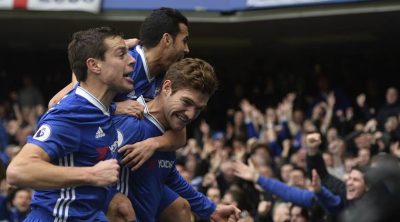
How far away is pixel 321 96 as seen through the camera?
13641 mm

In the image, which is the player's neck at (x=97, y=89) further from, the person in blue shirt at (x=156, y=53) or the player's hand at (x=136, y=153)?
the person in blue shirt at (x=156, y=53)

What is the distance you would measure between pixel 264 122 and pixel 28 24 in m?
5.23

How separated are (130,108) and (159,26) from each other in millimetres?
651

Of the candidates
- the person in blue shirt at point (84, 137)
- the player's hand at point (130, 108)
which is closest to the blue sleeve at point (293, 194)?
the player's hand at point (130, 108)

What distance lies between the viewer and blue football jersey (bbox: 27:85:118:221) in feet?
12.6

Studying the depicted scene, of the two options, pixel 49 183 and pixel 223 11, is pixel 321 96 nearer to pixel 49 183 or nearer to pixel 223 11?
pixel 223 11

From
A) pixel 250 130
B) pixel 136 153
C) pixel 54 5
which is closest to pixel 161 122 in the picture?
pixel 136 153

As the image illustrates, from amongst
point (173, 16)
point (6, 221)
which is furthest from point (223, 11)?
point (173, 16)

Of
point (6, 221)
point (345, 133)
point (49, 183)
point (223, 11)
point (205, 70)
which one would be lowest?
point (6, 221)

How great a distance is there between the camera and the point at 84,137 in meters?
3.93

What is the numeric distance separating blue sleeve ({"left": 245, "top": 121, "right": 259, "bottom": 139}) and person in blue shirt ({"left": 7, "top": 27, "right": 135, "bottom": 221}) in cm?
843

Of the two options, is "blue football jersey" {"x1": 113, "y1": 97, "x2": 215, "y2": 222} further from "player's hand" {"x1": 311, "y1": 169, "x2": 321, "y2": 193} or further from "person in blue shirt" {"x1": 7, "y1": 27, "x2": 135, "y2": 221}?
"player's hand" {"x1": 311, "y1": 169, "x2": 321, "y2": 193}

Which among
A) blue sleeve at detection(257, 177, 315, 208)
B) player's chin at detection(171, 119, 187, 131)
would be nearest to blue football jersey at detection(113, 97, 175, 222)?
player's chin at detection(171, 119, 187, 131)

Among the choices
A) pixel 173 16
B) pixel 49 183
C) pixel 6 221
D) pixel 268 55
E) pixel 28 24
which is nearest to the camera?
pixel 49 183
